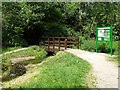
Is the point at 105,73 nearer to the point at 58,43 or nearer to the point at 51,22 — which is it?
the point at 58,43

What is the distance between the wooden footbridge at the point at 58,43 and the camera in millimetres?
27078

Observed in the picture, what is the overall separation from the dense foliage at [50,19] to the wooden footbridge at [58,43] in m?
1.86

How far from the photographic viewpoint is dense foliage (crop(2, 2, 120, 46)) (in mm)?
30906

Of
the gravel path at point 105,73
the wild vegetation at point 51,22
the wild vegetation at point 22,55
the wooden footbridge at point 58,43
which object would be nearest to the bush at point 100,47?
the wild vegetation at point 51,22

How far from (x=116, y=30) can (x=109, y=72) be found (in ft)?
58.8

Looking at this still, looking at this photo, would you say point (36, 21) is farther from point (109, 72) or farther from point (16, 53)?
point (109, 72)

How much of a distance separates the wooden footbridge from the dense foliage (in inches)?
73.2

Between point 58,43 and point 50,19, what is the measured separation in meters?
6.74

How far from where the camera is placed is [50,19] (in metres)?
33.8

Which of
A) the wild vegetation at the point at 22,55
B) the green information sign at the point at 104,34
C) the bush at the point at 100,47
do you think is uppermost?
the green information sign at the point at 104,34

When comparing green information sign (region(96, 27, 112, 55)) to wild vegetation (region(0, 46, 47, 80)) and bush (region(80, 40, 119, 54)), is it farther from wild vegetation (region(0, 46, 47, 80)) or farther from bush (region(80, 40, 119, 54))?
wild vegetation (region(0, 46, 47, 80))

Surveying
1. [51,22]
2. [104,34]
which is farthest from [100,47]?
[51,22]

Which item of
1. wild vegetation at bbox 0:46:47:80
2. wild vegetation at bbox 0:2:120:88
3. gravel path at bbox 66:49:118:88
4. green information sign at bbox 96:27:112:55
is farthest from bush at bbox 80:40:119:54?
gravel path at bbox 66:49:118:88

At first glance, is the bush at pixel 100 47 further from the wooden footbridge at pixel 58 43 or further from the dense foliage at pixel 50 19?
the dense foliage at pixel 50 19
